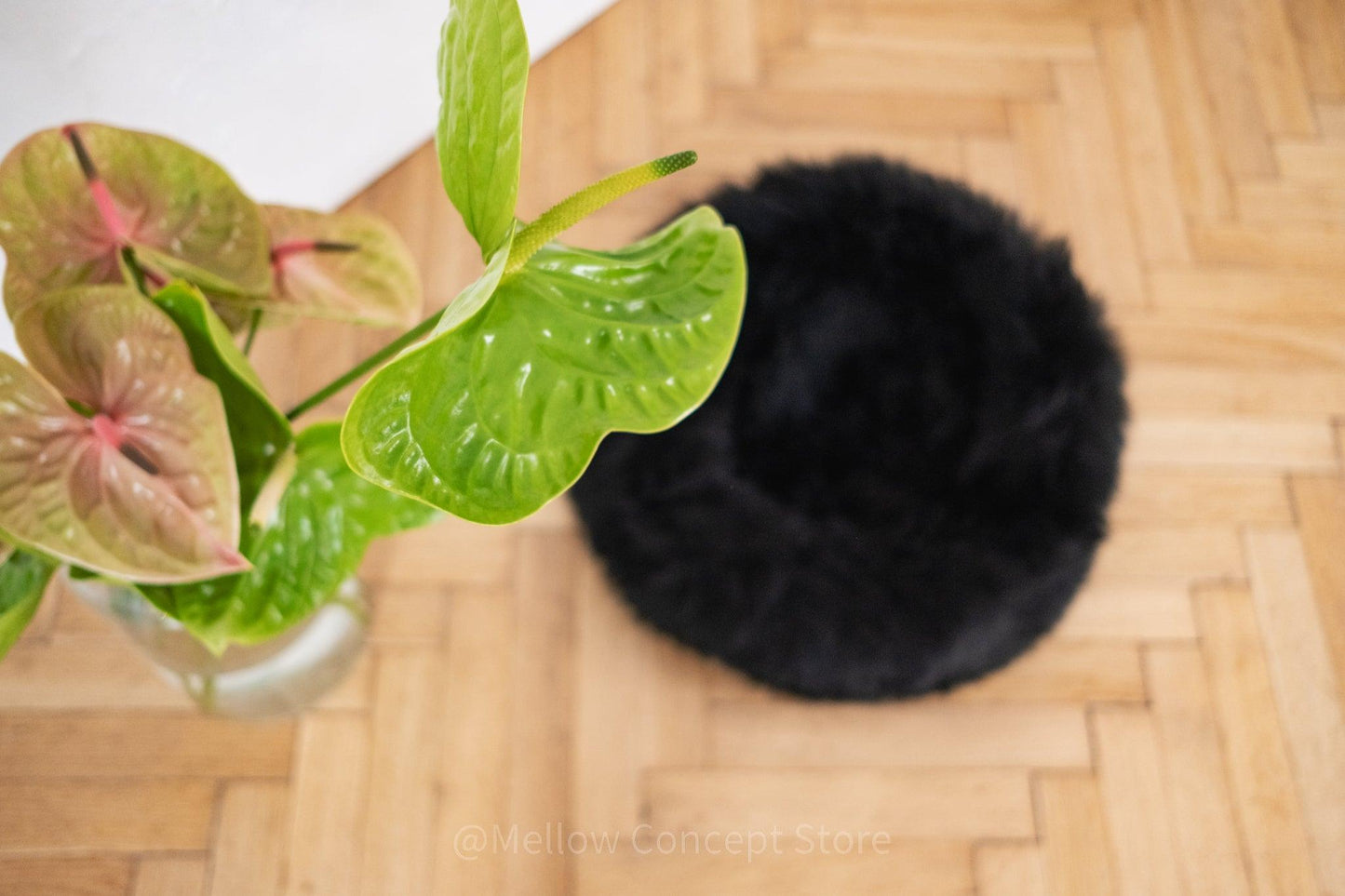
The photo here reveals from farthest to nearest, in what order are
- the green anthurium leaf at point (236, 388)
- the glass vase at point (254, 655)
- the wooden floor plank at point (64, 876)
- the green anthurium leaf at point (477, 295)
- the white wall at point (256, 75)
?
the wooden floor plank at point (64, 876) < the white wall at point (256, 75) < the glass vase at point (254, 655) < the green anthurium leaf at point (236, 388) < the green anthurium leaf at point (477, 295)

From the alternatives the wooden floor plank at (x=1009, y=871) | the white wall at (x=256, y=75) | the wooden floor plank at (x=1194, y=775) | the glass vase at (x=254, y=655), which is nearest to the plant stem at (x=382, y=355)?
the glass vase at (x=254, y=655)

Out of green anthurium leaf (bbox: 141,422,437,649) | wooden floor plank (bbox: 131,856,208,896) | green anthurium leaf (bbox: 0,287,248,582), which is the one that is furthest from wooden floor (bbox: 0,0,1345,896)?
green anthurium leaf (bbox: 0,287,248,582)

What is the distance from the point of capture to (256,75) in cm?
114

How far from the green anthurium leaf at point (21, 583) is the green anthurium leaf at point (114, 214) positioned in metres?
0.14

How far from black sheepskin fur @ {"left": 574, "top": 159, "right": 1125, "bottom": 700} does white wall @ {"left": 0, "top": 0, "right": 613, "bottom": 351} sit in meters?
0.47

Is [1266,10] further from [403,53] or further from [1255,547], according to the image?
[403,53]

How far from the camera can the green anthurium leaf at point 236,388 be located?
462 mm

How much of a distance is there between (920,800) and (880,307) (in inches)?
24.9

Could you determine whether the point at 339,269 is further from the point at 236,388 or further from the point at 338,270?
the point at 236,388

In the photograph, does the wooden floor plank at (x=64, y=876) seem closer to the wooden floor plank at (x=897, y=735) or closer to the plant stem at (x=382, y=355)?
the wooden floor plank at (x=897, y=735)

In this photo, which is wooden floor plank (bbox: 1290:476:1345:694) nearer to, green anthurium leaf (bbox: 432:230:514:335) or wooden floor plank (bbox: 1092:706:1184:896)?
wooden floor plank (bbox: 1092:706:1184:896)

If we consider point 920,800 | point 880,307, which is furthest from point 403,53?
point 920,800

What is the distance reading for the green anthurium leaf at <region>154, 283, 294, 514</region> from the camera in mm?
462

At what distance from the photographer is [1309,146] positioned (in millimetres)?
1573
